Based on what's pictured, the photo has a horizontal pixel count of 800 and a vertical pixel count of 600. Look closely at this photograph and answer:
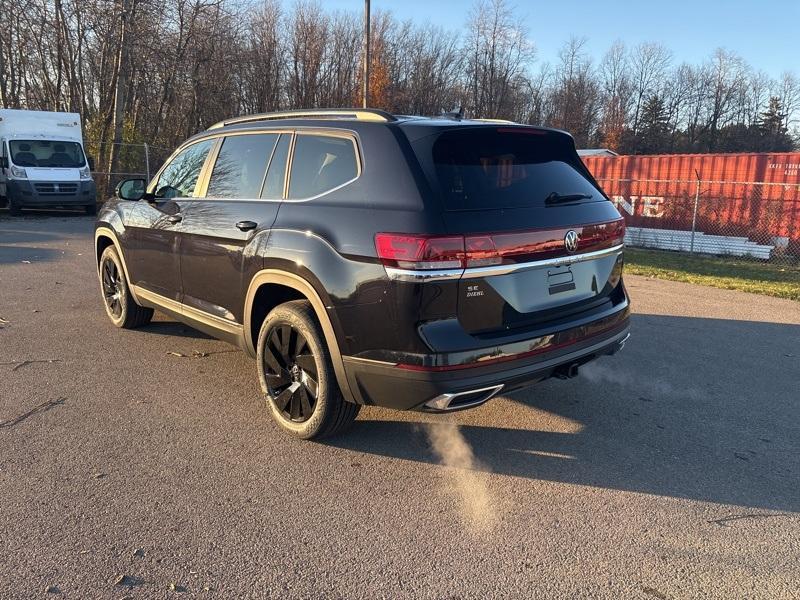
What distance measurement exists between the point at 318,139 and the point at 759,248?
14.6 meters

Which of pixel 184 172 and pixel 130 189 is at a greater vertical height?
pixel 184 172

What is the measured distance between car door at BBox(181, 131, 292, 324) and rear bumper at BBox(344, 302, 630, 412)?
1.15 metres

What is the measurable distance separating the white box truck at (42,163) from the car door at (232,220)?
52.4ft

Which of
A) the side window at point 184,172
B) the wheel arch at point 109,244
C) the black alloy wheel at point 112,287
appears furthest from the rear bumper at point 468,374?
the black alloy wheel at point 112,287

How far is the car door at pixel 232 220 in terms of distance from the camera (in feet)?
12.8

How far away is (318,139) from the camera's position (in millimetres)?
3738

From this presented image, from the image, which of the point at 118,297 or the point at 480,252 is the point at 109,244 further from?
the point at 480,252

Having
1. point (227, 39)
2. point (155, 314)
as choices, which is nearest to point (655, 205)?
point (155, 314)

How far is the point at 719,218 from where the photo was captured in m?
16.4

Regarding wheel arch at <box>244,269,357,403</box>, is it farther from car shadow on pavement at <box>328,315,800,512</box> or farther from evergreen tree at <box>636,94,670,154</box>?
evergreen tree at <box>636,94,670,154</box>

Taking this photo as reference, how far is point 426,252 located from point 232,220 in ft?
5.87

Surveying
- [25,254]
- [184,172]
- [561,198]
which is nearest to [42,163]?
[25,254]

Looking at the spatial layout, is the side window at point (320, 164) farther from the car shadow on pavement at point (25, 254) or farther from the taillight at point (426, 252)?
the car shadow on pavement at point (25, 254)

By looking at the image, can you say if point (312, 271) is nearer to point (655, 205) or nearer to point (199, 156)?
point (199, 156)
